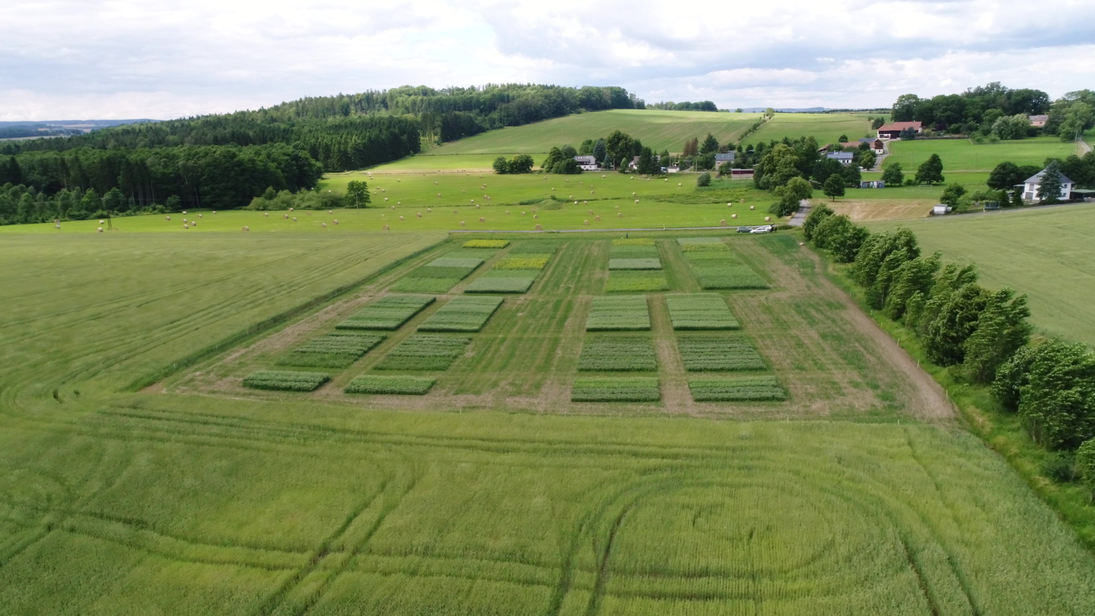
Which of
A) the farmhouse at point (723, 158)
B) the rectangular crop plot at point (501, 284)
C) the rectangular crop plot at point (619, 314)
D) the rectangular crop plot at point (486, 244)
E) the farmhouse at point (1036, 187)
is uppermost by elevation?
the farmhouse at point (723, 158)

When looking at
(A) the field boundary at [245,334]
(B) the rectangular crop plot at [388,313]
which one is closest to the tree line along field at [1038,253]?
(B) the rectangular crop plot at [388,313]

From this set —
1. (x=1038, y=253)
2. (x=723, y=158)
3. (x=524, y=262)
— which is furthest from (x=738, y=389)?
(x=723, y=158)

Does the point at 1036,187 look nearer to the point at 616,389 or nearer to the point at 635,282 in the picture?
the point at 635,282

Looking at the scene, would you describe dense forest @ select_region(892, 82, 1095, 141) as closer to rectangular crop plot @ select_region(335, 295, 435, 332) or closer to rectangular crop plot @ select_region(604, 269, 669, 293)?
rectangular crop plot @ select_region(604, 269, 669, 293)

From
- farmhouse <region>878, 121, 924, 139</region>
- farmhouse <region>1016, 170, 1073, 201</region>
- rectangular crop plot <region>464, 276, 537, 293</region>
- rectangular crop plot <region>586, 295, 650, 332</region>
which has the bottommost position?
rectangular crop plot <region>586, 295, 650, 332</region>

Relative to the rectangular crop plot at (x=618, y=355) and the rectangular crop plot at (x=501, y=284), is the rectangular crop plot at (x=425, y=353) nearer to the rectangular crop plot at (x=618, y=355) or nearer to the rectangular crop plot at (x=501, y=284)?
the rectangular crop plot at (x=618, y=355)

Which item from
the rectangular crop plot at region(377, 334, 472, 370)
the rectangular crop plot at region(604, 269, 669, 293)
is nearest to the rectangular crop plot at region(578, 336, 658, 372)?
the rectangular crop plot at region(377, 334, 472, 370)
